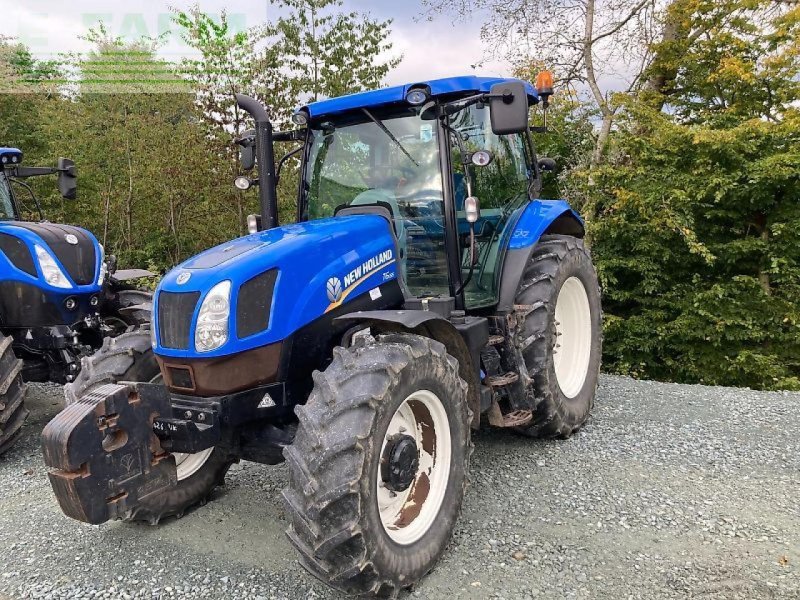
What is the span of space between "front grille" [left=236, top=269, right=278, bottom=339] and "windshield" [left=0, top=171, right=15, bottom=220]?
437 centimetres

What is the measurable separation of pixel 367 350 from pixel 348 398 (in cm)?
27

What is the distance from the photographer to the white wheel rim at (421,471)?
270 centimetres

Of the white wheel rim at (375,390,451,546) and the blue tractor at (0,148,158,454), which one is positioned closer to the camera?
the white wheel rim at (375,390,451,546)

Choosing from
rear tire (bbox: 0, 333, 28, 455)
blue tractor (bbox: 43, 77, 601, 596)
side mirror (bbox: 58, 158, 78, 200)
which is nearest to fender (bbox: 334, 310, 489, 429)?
blue tractor (bbox: 43, 77, 601, 596)

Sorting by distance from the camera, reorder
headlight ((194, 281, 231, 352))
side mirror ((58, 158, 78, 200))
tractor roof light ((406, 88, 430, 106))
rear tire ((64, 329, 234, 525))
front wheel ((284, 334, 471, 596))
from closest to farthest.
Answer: front wheel ((284, 334, 471, 596)) < headlight ((194, 281, 231, 352)) < rear tire ((64, 329, 234, 525)) < tractor roof light ((406, 88, 430, 106)) < side mirror ((58, 158, 78, 200))

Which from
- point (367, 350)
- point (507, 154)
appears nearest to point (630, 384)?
point (507, 154)

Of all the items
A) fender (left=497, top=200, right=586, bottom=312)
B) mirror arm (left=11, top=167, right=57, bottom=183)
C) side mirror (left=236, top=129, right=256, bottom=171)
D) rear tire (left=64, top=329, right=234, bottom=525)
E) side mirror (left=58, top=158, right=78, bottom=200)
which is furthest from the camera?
mirror arm (left=11, top=167, right=57, bottom=183)

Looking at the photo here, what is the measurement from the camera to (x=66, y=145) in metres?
12.6

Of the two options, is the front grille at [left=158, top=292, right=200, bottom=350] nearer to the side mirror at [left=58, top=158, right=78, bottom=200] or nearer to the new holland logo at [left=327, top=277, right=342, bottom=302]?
the new holland logo at [left=327, top=277, right=342, bottom=302]

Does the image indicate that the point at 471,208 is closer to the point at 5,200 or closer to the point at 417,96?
the point at 417,96

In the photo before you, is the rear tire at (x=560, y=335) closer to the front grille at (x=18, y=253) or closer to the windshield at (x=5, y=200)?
the front grille at (x=18, y=253)

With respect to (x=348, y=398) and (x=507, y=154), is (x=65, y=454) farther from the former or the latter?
(x=507, y=154)

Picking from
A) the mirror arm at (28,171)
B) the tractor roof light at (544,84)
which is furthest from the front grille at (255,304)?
the mirror arm at (28,171)

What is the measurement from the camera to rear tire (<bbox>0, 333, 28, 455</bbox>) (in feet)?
13.8
